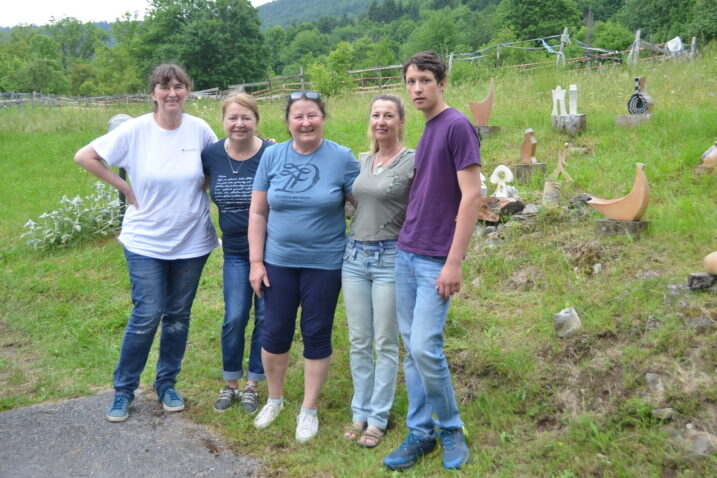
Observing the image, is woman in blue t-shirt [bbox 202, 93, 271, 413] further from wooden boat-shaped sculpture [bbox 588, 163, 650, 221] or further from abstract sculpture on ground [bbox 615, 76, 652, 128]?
abstract sculpture on ground [bbox 615, 76, 652, 128]

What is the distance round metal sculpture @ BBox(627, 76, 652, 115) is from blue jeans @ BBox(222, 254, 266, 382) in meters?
5.75

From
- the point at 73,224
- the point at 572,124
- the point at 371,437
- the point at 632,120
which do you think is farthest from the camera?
the point at 73,224

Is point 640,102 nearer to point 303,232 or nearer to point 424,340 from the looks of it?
point 303,232

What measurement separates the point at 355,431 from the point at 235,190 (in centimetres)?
159

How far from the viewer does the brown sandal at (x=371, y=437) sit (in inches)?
133

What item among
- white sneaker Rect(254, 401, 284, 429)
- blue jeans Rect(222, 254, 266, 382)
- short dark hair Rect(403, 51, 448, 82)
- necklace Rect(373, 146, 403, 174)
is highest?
short dark hair Rect(403, 51, 448, 82)

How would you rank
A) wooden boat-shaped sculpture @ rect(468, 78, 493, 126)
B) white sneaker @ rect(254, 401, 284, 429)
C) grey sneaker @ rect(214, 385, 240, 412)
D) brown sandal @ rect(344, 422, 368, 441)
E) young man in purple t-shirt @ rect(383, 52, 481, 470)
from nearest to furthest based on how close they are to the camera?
young man in purple t-shirt @ rect(383, 52, 481, 470) → brown sandal @ rect(344, 422, 368, 441) → white sneaker @ rect(254, 401, 284, 429) → grey sneaker @ rect(214, 385, 240, 412) → wooden boat-shaped sculpture @ rect(468, 78, 493, 126)

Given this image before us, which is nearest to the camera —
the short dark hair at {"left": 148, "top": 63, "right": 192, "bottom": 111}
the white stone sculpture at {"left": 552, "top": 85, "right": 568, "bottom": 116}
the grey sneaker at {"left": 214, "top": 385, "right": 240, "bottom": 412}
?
the short dark hair at {"left": 148, "top": 63, "right": 192, "bottom": 111}

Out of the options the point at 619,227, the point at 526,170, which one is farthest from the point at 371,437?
the point at 526,170

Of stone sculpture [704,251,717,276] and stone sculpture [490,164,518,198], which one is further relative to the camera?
stone sculpture [490,164,518,198]

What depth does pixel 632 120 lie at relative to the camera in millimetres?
7320

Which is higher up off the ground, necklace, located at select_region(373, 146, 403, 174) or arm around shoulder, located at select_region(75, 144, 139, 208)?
necklace, located at select_region(373, 146, 403, 174)

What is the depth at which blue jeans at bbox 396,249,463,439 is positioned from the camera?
284cm

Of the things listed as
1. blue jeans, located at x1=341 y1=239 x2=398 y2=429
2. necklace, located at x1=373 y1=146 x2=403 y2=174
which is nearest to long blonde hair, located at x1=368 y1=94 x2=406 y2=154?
necklace, located at x1=373 y1=146 x2=403 y2=174
